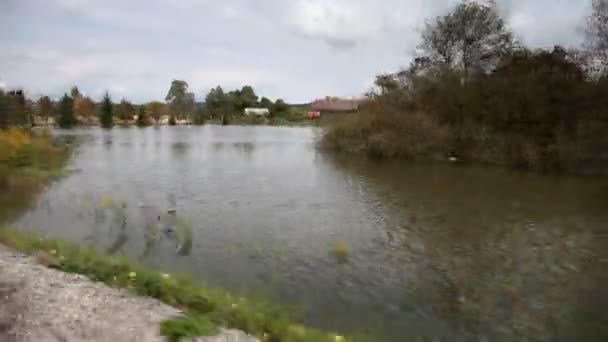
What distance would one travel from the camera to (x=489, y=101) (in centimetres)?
2969

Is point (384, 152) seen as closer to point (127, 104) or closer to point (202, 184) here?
point (202, 184)

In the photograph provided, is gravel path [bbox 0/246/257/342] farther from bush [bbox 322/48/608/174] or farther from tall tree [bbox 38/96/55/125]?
tall tree [bbox 38/96/55/125]

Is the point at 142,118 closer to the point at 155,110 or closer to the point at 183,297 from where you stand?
the point at 155,110

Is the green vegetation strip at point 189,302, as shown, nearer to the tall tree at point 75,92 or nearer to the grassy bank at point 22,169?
the grassy bank at point 22,169

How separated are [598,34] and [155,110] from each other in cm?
9897

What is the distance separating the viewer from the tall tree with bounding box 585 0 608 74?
997 inches

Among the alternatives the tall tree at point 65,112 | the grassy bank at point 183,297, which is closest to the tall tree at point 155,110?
the tall tree at point 65,112

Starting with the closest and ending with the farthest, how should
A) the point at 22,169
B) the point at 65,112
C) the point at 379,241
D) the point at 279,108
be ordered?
1. the point at 379,241
2. the point at 22,169
3. the point at 65,112
4. the point at 279,108

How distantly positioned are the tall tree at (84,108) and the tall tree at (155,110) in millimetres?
12669

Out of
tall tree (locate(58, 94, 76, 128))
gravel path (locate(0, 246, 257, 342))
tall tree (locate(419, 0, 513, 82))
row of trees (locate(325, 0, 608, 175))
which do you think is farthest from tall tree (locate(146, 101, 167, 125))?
gravel path (locate(0, 246, 257, 342))

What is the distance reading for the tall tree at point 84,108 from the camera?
315 ft

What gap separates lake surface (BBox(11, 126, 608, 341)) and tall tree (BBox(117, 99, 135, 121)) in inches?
3408

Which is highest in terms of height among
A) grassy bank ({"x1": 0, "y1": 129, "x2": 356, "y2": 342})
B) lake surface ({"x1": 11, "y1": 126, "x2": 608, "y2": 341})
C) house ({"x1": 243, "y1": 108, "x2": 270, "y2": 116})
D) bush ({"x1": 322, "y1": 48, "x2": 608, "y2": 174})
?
house ({"x1": 243, "y1": 108, "x2": 270, "y2": 116})

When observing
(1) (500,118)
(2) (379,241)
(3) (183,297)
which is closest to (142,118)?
(1) (500,118)
